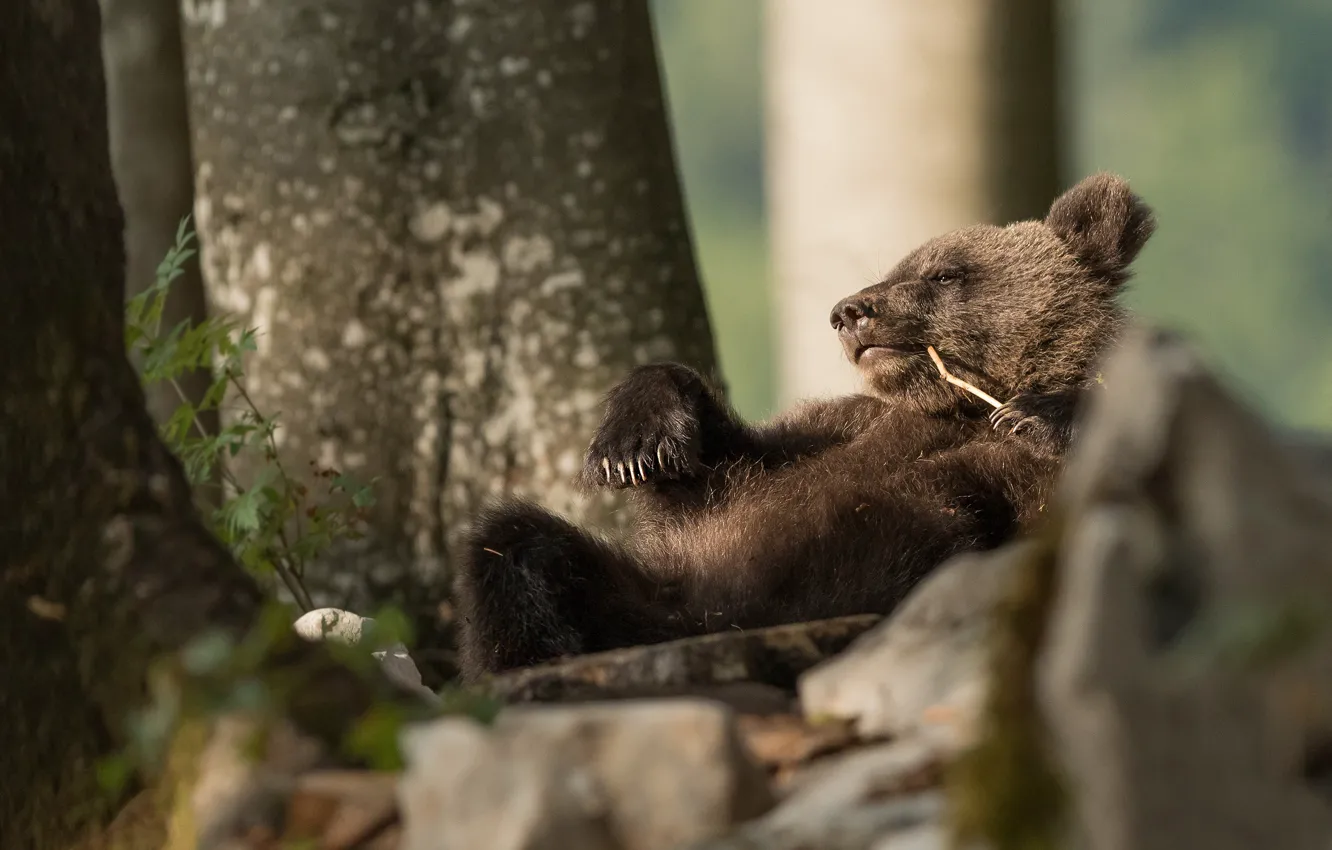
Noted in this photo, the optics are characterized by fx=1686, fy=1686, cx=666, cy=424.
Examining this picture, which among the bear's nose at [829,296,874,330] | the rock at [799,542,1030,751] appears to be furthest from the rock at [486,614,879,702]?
Result: the bear's nose at [829,296,874,330]

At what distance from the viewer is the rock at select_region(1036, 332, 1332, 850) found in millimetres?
2037

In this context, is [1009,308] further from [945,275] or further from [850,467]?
[850,467]

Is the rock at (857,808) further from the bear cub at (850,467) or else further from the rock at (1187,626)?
the bear cub at (850,467)

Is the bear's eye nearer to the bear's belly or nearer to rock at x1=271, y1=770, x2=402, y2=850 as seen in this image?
the bear's belly

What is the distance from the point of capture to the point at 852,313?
611 centimetres

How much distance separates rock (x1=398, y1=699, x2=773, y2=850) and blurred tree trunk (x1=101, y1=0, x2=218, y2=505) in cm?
520

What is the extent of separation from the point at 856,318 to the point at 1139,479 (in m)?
3.89

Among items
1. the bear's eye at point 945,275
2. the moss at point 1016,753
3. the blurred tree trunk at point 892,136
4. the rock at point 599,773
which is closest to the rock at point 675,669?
the rock at point 599,773

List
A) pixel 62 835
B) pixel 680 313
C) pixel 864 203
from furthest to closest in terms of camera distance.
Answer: pixel 864 203 < pixel 680 313 < pixel 62 835

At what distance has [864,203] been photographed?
951 cm

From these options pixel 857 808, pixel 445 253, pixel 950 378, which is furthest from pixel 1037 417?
pixel 857 808

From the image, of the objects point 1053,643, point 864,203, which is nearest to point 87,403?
point 1053,643

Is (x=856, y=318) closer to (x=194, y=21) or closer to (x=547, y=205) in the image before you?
(x=547, y=205)

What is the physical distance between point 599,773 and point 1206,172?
76287 millimetres
